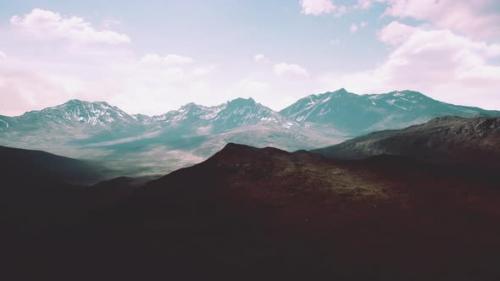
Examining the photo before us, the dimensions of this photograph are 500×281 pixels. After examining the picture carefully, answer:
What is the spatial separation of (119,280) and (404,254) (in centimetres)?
2561

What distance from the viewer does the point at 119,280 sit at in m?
32.0

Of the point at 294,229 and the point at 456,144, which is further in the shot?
the point at 456,144

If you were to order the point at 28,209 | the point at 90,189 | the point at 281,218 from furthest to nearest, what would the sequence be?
the point at 90,189
the point at 28,209
the point at 281,218

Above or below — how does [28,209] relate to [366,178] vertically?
below

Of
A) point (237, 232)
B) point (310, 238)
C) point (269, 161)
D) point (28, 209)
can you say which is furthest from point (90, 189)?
point (310, 238)

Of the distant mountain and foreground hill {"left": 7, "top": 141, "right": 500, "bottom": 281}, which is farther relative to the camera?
the distant mountain

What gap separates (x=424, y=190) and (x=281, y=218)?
21423 mm

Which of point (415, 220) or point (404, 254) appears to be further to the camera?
point (415, 220)

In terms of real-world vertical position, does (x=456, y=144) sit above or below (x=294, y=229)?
above

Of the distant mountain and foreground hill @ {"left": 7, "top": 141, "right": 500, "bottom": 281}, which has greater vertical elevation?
the distant mountain

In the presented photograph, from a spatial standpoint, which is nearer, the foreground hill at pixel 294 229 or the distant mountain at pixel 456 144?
the foreground hill at pixel 294 229

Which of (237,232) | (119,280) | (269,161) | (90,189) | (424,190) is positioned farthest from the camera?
(90,189)

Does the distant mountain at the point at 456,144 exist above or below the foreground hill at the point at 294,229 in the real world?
above

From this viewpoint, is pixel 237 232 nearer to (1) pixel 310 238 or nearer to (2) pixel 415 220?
(1) pixel 310 238
